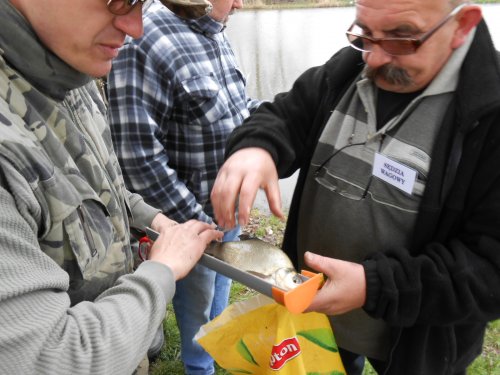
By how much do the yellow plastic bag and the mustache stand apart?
34.1 inches

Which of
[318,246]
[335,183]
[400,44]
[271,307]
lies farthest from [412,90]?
[271,307]

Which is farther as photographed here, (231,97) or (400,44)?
(231,97)

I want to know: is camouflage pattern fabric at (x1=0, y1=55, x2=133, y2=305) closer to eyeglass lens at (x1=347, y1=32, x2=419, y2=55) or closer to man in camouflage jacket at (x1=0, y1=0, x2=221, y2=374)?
man in camouflage jacket at (x1=0, y1=0, x2=221, y2=374)

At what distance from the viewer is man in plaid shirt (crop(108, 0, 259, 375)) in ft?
6.22

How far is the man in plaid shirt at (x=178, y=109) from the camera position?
189 centimetres

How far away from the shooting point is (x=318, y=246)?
5.54 feet

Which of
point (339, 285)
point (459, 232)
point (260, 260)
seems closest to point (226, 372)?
point (260, 260)

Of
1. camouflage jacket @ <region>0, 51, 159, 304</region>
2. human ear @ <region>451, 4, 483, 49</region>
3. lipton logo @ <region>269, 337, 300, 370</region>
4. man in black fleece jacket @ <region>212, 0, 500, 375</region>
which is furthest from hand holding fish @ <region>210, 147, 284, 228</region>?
human ear @ <region>451, 4, 483, 49</region>

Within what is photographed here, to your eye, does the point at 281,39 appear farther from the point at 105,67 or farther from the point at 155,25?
the point at 105,67

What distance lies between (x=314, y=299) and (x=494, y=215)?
594mm

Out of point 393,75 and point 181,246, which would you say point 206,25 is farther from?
point 181,246

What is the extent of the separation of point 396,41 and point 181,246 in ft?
3.09

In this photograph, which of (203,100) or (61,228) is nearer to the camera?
(61,228)

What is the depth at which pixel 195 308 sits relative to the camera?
2.39 meters
